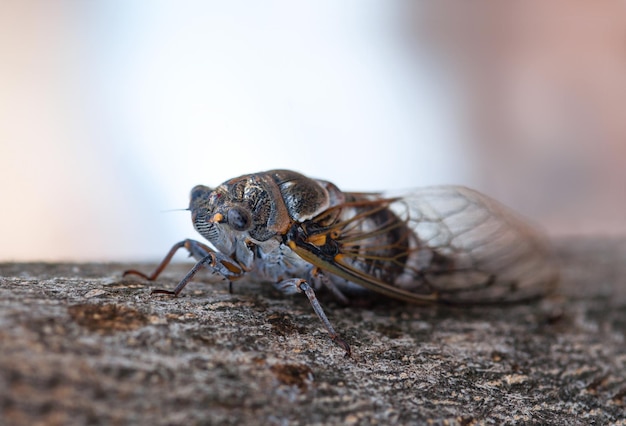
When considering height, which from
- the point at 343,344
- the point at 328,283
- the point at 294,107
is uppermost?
the point at 294,107

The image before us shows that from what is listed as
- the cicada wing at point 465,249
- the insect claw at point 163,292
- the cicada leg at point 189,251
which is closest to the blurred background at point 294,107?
the cicada leg at point 189,251

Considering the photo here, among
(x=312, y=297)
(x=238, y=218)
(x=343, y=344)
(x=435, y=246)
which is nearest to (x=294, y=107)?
(x=435, y=246)

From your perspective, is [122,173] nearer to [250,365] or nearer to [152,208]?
[152,208]

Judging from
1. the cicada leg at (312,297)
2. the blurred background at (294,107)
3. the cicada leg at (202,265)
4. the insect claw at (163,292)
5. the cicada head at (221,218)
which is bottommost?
the cicada leg at (312,297)

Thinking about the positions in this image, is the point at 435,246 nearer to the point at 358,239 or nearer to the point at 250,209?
the point at 358,239

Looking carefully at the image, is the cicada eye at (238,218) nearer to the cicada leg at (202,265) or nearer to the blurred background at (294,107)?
the cicada leg at (202,265)

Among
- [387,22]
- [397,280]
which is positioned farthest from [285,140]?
[397,280]
